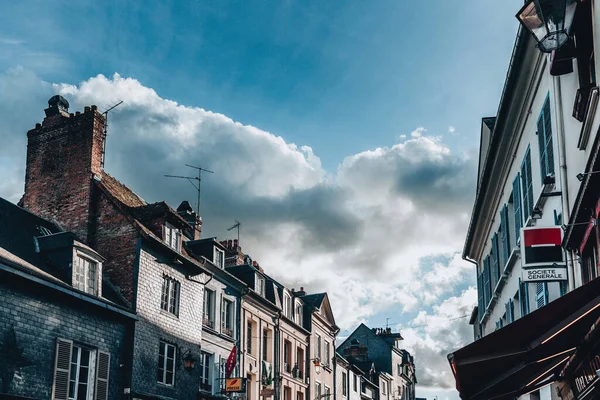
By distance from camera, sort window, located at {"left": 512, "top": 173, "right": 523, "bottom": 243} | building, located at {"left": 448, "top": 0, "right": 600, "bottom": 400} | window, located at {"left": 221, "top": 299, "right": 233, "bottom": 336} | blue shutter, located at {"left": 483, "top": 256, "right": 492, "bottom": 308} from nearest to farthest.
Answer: building, located at {"left": 448, "top": 0, "right": 600, "bottom": 400}
window, located at {"left": 512, "top": 173, "right": 523, "bottom": 243}
blue shutter, located at {"left": 483, "top": 256, "right": 492, "bottom": 308}
window, located at {"left": 221, "top": 299, "right": 233, "bottom": 336}

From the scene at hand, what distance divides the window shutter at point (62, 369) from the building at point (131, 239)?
8.97 feet

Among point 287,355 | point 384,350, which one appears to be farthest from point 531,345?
point 384,350

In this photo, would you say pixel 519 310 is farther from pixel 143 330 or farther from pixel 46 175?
pixel 46 175

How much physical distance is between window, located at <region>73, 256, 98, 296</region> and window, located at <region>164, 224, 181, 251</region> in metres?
3.94

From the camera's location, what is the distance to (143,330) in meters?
23.1

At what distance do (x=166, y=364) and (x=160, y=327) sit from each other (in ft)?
4.25

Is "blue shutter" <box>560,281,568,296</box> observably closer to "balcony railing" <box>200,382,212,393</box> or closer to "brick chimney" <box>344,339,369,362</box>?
"balcony railing" <box>200,382,212,393</box>

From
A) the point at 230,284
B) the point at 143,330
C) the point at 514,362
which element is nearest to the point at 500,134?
the point at 514,362

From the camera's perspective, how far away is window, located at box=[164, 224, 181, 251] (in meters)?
25.8

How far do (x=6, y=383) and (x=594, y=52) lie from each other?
1534cm

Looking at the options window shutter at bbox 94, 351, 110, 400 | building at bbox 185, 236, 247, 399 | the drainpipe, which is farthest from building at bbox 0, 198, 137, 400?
the drainpipe

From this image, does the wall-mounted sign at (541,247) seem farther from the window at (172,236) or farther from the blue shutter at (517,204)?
the window at (172,236)

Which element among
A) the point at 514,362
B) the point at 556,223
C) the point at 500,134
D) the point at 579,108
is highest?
the point at 500,134

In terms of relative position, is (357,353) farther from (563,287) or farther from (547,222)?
(563,287)
